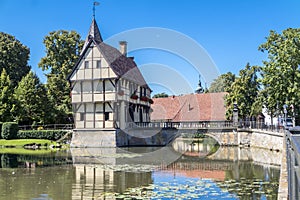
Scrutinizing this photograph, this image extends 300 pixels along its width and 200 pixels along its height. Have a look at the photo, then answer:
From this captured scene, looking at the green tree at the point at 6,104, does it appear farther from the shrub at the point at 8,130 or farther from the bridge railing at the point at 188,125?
the bridge railing at the point at 188,125

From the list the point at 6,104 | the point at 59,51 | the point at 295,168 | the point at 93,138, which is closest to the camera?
the point at 295,168

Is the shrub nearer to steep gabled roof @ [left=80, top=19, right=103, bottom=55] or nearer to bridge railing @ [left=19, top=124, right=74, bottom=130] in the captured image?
bridge railing @ [left=19, top=124, right=74, bottom=130]

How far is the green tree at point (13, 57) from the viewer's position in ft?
148

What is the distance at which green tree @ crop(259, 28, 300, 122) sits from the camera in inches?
1021

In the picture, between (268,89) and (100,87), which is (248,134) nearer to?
(268,89)

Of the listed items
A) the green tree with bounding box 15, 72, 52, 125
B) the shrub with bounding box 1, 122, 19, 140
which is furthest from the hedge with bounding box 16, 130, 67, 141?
the green tree with bounding box 15, 72, 52, 125

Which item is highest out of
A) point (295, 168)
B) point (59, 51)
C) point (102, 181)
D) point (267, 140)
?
point (59, 51)

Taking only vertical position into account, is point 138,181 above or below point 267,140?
below

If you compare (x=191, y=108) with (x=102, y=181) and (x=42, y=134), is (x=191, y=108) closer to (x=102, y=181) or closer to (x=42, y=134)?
(x=42, y=134)

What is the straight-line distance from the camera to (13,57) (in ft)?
151

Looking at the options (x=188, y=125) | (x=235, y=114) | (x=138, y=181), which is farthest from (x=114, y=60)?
(x=138, y=181)

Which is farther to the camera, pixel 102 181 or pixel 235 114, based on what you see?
pixel 235 114

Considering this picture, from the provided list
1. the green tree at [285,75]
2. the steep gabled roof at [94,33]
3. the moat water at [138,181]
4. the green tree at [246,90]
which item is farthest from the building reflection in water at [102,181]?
the green tree at [246,90]

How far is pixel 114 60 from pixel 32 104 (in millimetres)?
11617
